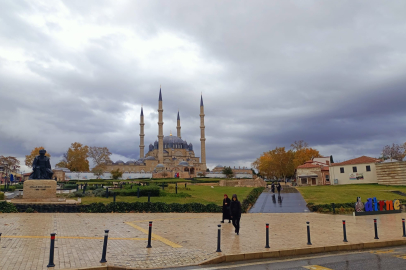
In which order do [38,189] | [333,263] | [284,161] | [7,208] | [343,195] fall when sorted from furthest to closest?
1. [284,161]
2. [343,195]
3. [38,189]
4. [7,208]
5. [333,263]

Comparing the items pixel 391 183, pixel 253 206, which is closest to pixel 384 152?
pixel 391 183

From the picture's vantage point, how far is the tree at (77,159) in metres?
67.1

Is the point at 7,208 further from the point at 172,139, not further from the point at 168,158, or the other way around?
the point at 172,139

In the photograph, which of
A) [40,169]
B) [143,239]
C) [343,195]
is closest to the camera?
[143,239]

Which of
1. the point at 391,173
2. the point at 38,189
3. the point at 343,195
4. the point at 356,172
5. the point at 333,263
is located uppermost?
the point at 356,172

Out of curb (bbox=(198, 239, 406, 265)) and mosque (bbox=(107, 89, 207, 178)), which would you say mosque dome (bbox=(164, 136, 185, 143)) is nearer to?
mosque (bbox=(107, 89, 207, 178))

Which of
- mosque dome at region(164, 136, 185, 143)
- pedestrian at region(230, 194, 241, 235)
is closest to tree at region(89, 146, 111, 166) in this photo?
mosque dome at region(164, 136, 185, 143)

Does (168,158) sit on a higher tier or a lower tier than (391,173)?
higher

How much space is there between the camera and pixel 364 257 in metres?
8.09

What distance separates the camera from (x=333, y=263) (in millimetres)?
7418

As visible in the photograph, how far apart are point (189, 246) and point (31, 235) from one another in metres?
→ 4.88

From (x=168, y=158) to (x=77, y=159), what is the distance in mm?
33478

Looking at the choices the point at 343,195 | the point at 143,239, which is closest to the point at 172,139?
the point at 343,195

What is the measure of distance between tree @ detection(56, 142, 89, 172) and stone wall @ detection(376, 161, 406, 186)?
Answer: 5558 cm
